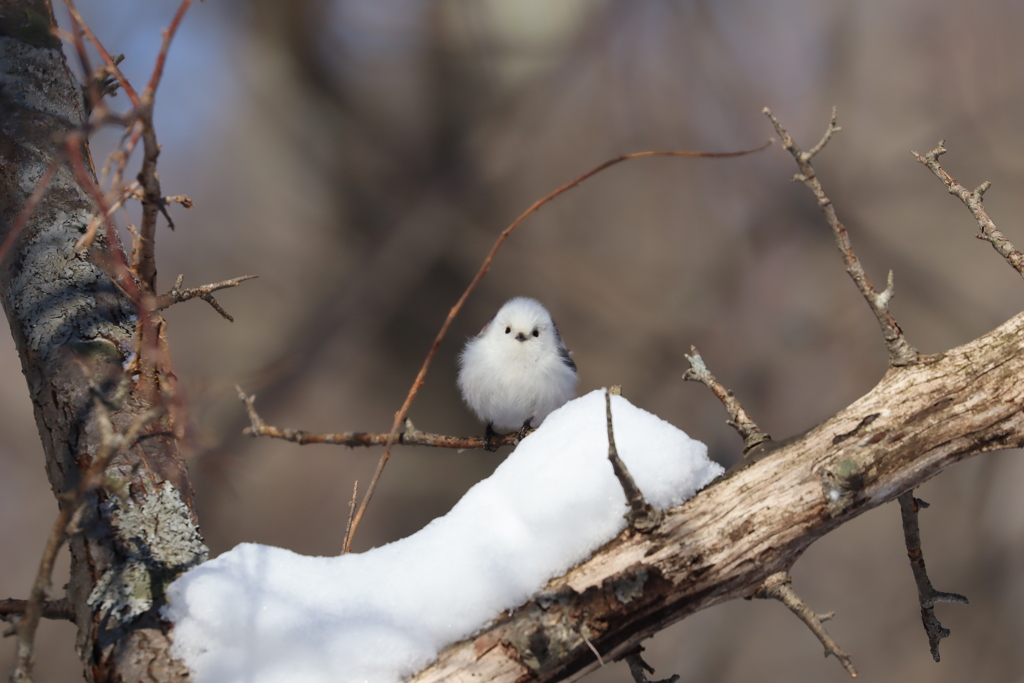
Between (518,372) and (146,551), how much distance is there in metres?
1.08

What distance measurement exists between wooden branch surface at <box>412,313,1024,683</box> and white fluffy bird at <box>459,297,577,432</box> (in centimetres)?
93

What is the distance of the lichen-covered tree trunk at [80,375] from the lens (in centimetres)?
77

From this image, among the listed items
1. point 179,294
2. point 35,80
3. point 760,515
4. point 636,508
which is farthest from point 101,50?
point 760,515

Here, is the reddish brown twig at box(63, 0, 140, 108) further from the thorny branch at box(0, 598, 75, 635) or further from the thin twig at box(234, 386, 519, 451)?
the thorny branch at box(0, 598, 75, 635)

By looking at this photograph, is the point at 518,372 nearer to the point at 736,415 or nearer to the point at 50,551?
the point at 736,415

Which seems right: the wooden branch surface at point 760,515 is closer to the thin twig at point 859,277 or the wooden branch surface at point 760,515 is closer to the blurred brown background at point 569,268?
the thin twig at point 859,277

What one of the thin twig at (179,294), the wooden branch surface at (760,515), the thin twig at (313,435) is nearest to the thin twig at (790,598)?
the wooden branch surface at (760,515)

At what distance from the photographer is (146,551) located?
0.82m

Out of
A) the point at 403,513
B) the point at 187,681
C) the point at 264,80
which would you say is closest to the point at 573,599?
the point at 187,681

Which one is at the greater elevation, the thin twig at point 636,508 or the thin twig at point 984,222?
the thin twig at point 984,222

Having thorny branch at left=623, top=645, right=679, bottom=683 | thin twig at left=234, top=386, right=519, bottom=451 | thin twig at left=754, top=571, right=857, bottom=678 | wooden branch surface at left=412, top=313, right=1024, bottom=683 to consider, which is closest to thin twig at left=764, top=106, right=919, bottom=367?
wooden branch surface at left=412, top=313, right=1024, bottom=683

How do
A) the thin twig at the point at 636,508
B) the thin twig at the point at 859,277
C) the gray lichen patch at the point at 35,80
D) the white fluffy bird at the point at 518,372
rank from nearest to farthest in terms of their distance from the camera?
1. the thin twig at the point at 636,508
2. the thin twig at the point at 859,277
3. the gray lichen patch at the point at 35,80
4. the white fluffy bird at the point at 518,372

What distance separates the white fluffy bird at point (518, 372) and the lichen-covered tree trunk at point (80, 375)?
960 mm

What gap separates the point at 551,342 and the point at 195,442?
127 centimetres
